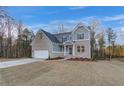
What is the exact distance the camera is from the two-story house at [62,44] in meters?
9.27

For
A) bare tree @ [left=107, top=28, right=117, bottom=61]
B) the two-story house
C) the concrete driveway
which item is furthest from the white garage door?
bare tree @ [left=107, top=28, right=117, bottom=61]

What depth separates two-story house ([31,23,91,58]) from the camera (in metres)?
9.27

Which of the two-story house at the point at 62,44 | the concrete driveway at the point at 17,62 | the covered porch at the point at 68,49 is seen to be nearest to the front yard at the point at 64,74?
the concrete driveway at the point at 17,62

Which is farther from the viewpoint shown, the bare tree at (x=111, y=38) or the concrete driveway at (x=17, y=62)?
the concrete driveway at (x=17, y=62)

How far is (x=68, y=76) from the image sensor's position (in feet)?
Answer: 22.4

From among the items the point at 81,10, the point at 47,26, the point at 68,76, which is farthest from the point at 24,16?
the point at 68,76

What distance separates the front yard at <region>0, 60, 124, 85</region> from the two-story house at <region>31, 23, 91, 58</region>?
3.00 feet

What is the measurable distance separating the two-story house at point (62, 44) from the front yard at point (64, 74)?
0.91 m

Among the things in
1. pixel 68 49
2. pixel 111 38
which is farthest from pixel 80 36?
pixel 111 38

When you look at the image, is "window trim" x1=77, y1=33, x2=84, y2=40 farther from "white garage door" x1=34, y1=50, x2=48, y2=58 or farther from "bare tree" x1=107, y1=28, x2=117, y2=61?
"bare tree" x1=107, y1=28, x2=117, y2=61

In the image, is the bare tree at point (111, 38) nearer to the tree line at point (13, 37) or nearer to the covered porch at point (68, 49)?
the covered porch at point (68, 49)

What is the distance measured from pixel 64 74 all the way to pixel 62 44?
5.39m
